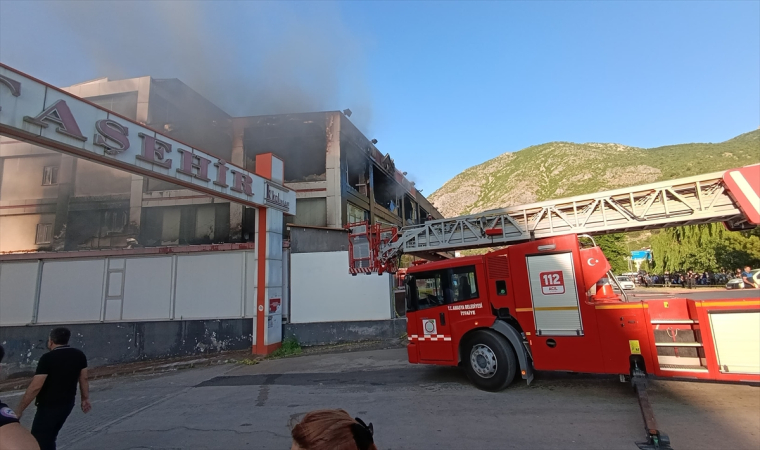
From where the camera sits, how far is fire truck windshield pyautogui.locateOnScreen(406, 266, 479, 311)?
677 centimetres

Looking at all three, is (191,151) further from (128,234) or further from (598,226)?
(598,226)

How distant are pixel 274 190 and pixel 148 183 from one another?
724 cm

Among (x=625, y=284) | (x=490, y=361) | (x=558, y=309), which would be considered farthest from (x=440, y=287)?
(x=625, y=284)

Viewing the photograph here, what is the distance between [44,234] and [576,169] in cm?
11318

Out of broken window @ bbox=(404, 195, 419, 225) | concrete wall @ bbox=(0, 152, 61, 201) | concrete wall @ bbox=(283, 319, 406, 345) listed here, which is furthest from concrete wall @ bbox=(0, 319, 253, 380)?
broken window @ bbox=(404, 195, 419, 225)

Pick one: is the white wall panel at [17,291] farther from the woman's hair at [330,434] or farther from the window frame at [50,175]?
the woman's hair at [330,434]

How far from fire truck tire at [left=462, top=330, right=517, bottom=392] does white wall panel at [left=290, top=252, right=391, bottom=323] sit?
6102mm

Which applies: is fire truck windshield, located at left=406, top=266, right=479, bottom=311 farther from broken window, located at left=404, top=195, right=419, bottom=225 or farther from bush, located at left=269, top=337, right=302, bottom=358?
broken window, located at left=404, top=195, right=419, bottom=225

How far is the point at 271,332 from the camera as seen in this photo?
449 inches

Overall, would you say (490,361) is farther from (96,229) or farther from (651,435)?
(96,229)

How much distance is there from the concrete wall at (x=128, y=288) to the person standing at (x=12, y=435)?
10571 millimetres

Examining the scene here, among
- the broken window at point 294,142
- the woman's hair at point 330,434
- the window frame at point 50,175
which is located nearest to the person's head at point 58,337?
the woman's hair at point 330,434

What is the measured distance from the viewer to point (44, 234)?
15.6m

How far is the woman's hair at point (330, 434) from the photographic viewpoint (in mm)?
1109
